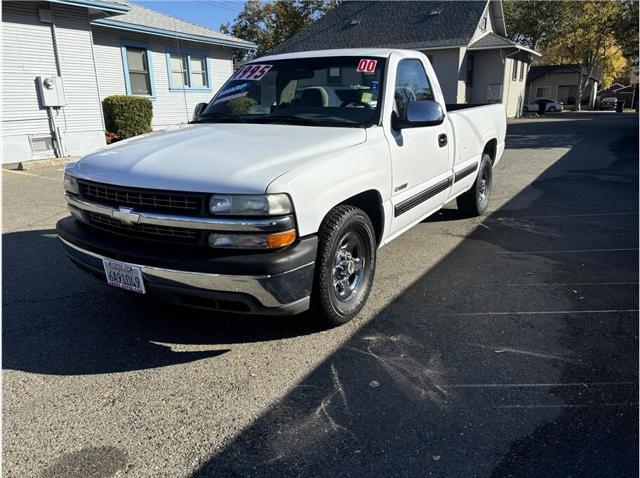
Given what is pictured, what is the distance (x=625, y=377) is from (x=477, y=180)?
143 inches

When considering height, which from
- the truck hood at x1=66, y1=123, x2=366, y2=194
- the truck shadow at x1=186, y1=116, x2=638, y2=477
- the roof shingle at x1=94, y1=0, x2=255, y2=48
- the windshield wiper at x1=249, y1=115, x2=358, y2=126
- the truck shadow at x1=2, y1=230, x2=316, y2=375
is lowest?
the truck shadow at x1=186, y1=116, x2=638, y2=477

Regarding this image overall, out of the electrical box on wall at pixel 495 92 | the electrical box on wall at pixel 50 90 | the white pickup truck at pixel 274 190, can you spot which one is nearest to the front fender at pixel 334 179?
the white pickup truck at pixel 274 190

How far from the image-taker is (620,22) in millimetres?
37000

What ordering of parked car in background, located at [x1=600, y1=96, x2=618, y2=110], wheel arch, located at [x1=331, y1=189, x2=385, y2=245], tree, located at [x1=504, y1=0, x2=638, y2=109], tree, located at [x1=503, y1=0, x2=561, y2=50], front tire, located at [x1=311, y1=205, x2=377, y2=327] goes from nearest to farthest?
1. front tire, located at [x1=311, y1=205, x2=377, y2=327]
2. wheel arch, located at [x1=331, y1=189, x2=385, y2=245]
3. tree, located at [x1=504, y1=0, x2=638, y2=109]
4. tree, located at [x1=503, y1=0, x2=561, y2=50]
5. parked car in background, located at [x1=600, y1=96, x2=618, y2=110]

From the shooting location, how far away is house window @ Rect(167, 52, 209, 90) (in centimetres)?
1700

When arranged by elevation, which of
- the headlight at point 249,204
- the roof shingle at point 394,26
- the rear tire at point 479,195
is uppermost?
the roof shingle at point 394,26

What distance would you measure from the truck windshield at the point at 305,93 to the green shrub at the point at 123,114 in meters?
10.4

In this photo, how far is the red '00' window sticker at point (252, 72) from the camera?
4703 millimetres

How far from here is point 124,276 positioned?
3.11 meters

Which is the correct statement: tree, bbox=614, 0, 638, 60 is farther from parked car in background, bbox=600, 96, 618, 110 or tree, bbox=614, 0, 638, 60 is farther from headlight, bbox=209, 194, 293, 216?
headlight, bbox=209, 194, 293, 216

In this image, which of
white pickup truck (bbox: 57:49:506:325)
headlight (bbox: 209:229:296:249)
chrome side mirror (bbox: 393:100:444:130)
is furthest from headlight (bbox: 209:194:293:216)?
chrome side mirror (bbox: 393:100:444:130)

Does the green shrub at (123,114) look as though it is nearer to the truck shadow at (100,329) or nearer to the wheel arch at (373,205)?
the truck shadow at (100,329)

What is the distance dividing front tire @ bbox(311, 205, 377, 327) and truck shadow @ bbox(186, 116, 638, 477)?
0.79ft

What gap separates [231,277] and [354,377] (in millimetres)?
980
